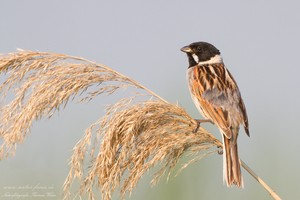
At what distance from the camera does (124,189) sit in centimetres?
190

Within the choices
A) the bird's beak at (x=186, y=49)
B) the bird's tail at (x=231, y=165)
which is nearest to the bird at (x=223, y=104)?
the bird's tail at (x=231, y=165)

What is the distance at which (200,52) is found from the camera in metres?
3.34

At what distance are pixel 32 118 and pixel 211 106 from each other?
3.91 ft

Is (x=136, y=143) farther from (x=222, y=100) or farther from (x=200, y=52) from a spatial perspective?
(x=200, y=52)

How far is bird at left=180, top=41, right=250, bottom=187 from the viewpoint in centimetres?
225

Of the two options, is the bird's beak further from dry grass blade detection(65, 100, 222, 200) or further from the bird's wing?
dry grass blade detection(65, 100, 222, 200)

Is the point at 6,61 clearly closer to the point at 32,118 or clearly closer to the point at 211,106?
the point at 32,118

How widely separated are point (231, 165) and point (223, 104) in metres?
0.55

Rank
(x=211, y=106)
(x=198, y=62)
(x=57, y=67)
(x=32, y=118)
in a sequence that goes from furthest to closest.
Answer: (x=198, y=62)
(x=211, y=106)
(x=57, y=67)
(x=32, y=118)

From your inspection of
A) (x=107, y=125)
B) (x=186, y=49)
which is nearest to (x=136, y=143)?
(x=107, y=125)

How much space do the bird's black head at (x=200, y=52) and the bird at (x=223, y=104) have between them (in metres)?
0.06

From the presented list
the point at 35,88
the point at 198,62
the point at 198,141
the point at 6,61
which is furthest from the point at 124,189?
the point at 198,62

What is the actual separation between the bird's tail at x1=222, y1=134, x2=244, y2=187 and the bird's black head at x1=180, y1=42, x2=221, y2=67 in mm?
1078

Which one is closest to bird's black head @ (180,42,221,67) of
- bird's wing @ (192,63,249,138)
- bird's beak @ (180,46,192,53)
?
bird's beak @ (180,46,192,53)
